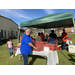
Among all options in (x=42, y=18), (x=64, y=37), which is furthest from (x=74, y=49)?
(x=42, y=18)

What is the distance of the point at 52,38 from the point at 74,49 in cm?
218

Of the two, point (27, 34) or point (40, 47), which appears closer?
point (27, 34)

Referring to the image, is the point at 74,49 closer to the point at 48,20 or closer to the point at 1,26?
the point at 48,20

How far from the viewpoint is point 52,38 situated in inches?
141

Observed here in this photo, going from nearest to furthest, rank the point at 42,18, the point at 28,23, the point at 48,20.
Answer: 1. the point at 48,20
2. the point at 42,18
3. the point at 28,23

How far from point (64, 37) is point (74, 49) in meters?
1.07

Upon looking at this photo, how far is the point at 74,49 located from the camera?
459 centimetres
